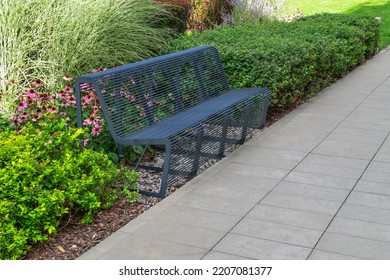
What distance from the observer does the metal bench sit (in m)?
5.52

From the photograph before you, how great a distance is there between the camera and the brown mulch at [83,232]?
4402 mm

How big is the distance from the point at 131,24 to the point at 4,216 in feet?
13.7

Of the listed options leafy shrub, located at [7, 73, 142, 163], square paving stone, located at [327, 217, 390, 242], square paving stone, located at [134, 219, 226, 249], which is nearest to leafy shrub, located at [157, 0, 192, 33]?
leafy shrub, located at [7, 73, 142, 163]

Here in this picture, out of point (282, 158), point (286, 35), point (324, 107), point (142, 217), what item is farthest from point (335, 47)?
point (142, 217)

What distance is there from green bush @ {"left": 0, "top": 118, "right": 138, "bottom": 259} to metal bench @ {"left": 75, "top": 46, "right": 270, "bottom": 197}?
1.29 feet

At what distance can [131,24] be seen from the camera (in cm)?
795

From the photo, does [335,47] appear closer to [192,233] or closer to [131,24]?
[131,24]

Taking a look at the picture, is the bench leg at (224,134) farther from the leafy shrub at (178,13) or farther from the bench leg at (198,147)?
the leafy shrub at (178,13)

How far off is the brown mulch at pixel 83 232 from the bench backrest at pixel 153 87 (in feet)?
2.35

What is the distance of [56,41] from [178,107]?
1629mm

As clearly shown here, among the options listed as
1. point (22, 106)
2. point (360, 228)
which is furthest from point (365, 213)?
point (22, 106)

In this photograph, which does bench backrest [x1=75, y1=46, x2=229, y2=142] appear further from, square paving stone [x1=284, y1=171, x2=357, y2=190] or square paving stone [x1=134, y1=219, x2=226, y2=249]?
→ square paving stone [x1=284, y1=171, x2=357, y2=190]

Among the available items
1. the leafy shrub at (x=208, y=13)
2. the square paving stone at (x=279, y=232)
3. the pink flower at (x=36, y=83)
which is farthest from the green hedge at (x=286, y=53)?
the square paving stone at (x=279, y=232)

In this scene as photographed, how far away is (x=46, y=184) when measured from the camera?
4715 mm
